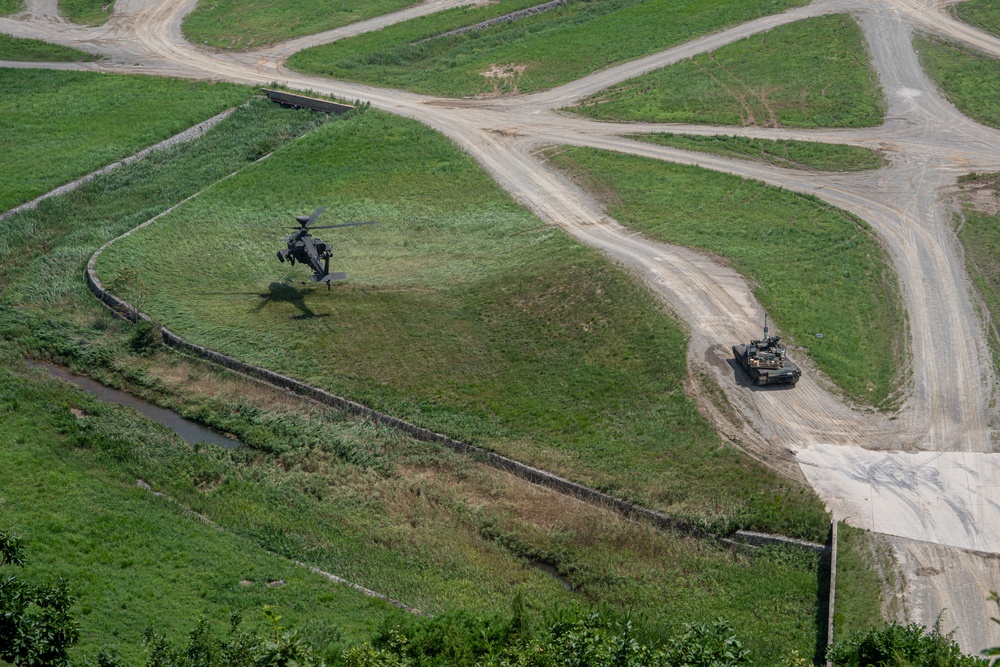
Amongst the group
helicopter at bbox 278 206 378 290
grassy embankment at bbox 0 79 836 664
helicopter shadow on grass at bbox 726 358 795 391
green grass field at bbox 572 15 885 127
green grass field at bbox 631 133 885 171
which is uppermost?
green grass field at bbox 572 15 885 127

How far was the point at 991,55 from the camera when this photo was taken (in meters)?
85.7

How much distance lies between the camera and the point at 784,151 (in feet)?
243

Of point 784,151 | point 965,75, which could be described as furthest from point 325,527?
point 965,75

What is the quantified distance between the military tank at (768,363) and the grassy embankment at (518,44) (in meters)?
47.6

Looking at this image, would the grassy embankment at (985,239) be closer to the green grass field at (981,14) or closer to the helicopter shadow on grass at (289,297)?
the green grass field at (981,14)

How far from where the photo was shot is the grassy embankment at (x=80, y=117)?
76500 mm

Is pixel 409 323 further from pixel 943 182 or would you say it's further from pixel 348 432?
pixel 943 182

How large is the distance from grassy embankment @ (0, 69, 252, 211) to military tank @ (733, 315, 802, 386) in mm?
52748

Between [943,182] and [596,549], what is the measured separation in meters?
43.8

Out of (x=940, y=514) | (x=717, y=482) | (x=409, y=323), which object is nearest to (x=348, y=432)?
(x=409, y=323)

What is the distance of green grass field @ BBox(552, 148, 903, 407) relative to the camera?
49.3 metres

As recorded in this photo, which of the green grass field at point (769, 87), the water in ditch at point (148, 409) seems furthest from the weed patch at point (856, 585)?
the green grass field at point (769, 87)

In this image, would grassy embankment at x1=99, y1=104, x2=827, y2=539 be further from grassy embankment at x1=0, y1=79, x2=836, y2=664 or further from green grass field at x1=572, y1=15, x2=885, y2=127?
green grass field at x1=572, y1=15, x2=885, y2=127

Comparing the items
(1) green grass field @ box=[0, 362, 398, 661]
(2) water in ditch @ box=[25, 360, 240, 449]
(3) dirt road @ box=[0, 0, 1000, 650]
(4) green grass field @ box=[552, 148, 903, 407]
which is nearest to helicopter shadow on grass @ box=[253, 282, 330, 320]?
(2) water in ditch @ box=[25, 360, 240, 449]
